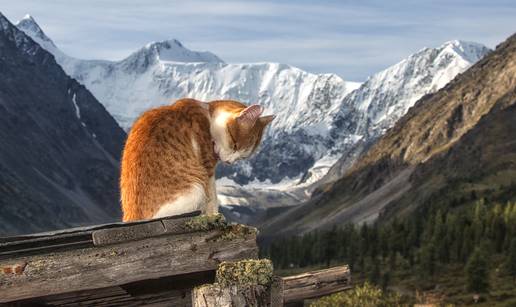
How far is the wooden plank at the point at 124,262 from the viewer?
5828 millimetres

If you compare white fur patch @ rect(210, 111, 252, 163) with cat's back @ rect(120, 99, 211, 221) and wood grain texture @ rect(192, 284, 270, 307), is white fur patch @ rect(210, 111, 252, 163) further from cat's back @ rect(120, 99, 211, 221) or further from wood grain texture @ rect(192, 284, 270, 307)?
wood grain texture @ rect(192, 284, 270, 307)

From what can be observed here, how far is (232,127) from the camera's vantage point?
31.2ft

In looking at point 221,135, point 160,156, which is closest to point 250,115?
point 221,135

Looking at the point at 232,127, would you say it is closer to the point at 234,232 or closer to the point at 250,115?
the point at 250,115

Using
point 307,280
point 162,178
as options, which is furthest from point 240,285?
point 307,280

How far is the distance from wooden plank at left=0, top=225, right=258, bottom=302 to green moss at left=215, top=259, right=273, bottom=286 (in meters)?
0.26

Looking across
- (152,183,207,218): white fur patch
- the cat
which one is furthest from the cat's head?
(152,183,207,218): white fur patch

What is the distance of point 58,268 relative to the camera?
231 inches

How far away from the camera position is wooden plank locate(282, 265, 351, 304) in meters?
12.4

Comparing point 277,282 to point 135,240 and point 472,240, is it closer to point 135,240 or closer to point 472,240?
point 135,240

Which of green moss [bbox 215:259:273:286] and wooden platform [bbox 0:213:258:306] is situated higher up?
wooden platform [bbox 0:213:258:306]

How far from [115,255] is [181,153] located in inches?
116

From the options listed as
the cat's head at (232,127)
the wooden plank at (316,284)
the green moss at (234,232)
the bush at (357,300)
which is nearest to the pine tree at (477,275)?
the bush at (357,300)

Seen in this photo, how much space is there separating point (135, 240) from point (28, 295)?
0.93m
